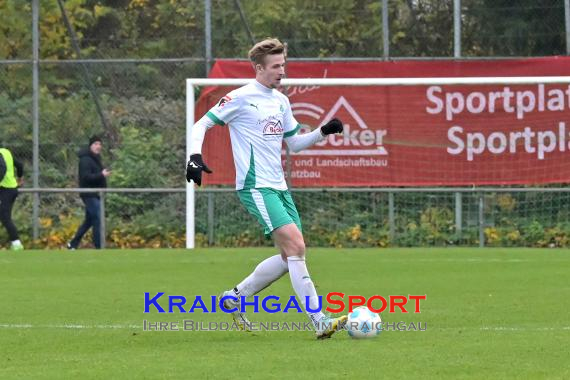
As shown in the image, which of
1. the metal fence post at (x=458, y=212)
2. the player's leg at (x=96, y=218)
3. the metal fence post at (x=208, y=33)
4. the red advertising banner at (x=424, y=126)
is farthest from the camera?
the metal fence post at (x=208, y=33)

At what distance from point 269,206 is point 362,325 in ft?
3.43

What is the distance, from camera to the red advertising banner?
21.5 m

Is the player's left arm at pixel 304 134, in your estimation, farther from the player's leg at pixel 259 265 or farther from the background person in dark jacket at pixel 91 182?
the background person in dark jacket at pixel 91 182

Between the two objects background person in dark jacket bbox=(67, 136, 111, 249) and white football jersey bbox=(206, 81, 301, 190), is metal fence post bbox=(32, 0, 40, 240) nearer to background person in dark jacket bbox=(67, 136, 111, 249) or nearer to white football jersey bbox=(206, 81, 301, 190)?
background person in dark jacket bbox=(67, 136, 111, 249)

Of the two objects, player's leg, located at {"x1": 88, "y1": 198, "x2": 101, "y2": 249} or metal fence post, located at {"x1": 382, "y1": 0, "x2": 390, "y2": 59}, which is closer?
player's leg, located at {"x1": 88, "y1": 198, "x2": 101, "y2": 249}

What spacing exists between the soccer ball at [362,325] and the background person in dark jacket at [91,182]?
1313 cm

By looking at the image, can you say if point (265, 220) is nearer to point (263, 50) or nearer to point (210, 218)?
point (263, 50)

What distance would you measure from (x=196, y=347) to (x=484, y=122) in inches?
548

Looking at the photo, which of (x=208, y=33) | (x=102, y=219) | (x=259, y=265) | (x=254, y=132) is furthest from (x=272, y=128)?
(x=208, y=33)

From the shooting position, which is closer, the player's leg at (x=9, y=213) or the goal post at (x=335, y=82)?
the goal post at (x=335, y=82)

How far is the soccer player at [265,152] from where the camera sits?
9.08m

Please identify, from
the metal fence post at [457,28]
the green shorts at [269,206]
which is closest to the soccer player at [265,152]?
the green shorts at [269,206]

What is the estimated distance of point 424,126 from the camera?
21.9 m

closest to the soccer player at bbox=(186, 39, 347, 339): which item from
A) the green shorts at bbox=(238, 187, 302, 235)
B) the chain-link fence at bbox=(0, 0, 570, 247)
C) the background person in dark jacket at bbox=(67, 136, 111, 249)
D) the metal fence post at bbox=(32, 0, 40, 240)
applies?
the green shorts at bbox=(238, 187, 302, 235)
